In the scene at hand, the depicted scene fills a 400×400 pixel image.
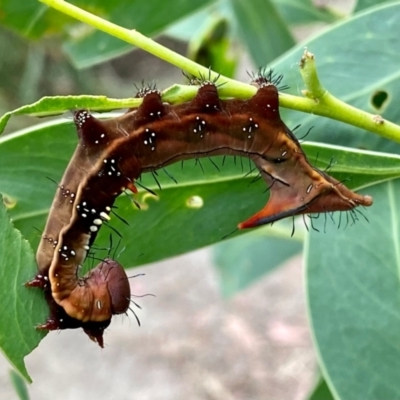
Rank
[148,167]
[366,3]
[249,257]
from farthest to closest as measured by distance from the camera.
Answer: [249,257]
[366,3]
[148,167]

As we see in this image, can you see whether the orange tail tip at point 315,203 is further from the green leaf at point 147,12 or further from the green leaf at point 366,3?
the green leaf at point 147,12

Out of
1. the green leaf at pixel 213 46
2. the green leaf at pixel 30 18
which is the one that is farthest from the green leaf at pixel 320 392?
the green leaf at pixel 30 18

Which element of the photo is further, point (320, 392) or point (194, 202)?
point (320, 392)

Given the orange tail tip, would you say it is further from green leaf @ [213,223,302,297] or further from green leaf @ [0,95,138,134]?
green leaf @ [213,223,302,297]

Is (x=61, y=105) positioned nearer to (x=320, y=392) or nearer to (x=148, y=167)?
(x=148, y=167)

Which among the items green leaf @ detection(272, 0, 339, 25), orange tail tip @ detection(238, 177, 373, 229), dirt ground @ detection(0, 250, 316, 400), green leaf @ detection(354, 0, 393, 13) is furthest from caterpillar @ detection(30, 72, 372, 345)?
dirt ground @ detection(0, 250, 316, 400)

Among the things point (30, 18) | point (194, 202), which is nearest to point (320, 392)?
point (194, 202)
